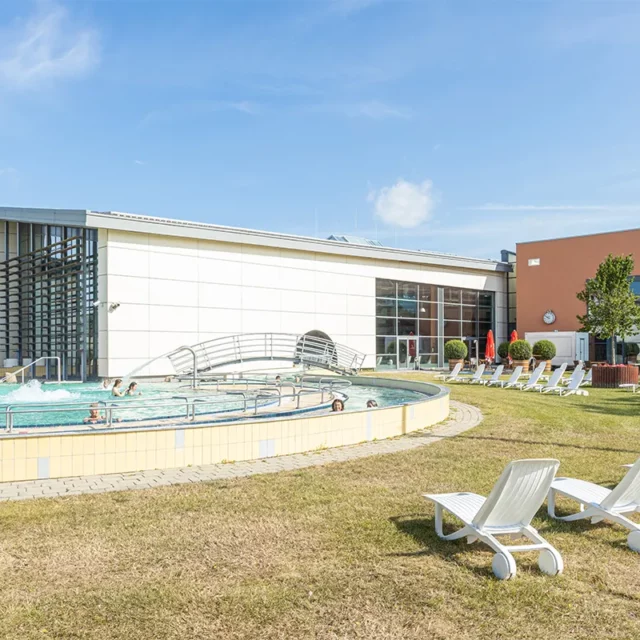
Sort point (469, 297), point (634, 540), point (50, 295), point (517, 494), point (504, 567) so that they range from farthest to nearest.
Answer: point (469, 297), point (50, 295), point (634, 540), point (517, 494), point (504, 567)

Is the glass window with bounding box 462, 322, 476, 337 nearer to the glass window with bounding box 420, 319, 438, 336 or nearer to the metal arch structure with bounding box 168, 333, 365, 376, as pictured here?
the glass window with bounding box 420, 319, 438, 336

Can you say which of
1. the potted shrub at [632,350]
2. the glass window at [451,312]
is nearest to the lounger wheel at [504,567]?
the potted shrub at [632,350]

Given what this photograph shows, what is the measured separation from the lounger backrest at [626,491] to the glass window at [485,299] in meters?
35.0

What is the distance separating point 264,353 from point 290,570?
2348 cm

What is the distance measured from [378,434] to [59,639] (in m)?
7.90

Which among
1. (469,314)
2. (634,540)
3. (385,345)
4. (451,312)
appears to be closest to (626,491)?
(634,540)

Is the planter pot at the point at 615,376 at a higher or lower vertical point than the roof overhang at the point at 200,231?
lower

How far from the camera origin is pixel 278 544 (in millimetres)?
5402

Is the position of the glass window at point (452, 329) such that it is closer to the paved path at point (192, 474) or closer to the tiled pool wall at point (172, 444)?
the paved path at point (192, 474)

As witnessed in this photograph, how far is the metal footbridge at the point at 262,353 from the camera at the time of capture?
2523 centimetres

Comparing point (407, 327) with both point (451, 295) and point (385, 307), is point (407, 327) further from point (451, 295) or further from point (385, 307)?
point (451, 295)

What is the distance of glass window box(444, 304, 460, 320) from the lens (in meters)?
37.8

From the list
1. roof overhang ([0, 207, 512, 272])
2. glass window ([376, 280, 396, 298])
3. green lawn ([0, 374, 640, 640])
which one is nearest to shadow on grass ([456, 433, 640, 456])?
green lawn ([0, 374, 640, 640])

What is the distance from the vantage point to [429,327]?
37.0 metres
